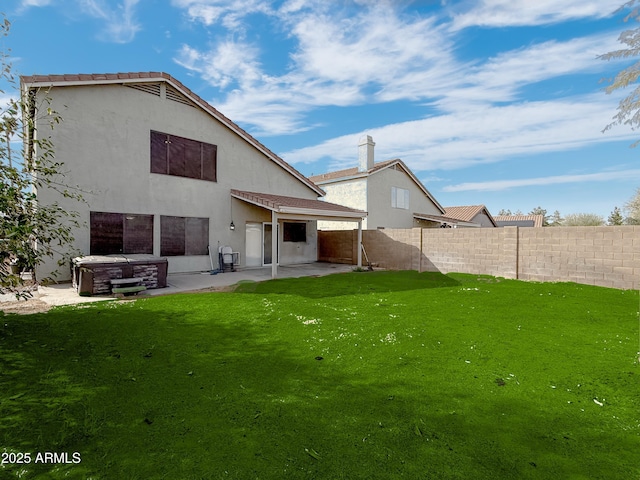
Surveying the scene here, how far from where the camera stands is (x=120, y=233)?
37.9ft

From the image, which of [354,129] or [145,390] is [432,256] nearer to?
[145,390]

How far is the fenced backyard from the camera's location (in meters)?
9.98

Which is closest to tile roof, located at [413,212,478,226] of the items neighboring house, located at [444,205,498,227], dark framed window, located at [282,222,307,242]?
neighboring house, located at [444,205,498,227]

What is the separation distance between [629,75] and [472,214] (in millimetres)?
22984

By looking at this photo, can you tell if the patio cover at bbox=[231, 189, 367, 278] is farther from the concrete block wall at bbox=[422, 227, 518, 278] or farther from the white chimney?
the white chimney

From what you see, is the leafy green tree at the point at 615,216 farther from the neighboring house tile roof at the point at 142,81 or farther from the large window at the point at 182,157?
the large window at the point at 182,157

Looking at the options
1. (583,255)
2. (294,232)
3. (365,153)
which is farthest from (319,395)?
(365,153)

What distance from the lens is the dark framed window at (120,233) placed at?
1102 cm

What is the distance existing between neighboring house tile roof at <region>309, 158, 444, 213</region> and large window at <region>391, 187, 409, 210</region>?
1.59m

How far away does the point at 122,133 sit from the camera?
11.7 metres

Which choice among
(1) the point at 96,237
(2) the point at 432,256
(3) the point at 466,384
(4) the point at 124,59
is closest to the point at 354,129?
(2) the point at 432,256

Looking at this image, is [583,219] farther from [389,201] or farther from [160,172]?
[160,172]

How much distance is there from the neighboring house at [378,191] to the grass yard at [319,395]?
51.4 feet

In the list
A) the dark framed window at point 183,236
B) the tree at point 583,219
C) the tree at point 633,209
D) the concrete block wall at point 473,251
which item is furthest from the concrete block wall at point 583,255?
the tree at point 583,219
